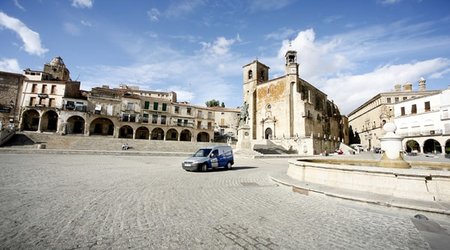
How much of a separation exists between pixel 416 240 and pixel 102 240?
172 inches

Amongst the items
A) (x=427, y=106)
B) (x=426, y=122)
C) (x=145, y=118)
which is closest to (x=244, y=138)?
(x=145, y=118)

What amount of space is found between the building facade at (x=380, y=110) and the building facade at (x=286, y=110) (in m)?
13.9

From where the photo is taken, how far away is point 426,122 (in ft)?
114

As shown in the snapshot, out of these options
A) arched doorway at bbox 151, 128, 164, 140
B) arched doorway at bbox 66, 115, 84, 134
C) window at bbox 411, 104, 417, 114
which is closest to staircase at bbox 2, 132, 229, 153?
arched doorway at bbox 66, 115, 84, 134

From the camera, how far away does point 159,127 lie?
38.2 meters

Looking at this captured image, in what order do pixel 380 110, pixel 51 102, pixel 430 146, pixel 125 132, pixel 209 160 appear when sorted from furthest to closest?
pixel 380 110, pixel 125 132, pixel 430 146, pixel 51 102, pixel 209 160

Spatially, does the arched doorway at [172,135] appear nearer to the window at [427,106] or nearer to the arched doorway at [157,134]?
the arched doorway at [157,134]

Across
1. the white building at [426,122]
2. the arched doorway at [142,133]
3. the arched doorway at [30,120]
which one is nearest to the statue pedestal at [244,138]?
A: the arched doorway at [142,133]

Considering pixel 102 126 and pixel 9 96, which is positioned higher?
pixel 9 96

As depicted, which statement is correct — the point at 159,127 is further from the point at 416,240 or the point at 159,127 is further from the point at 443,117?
the point at 443,117

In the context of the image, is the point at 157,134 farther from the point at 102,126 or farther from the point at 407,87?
the point at 407,87

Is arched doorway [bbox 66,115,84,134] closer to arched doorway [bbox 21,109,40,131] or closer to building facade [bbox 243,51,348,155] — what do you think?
arched doorway [bbox 21,109,40,131]

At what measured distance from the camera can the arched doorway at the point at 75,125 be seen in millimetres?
32094

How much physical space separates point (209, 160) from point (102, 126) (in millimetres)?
31921
